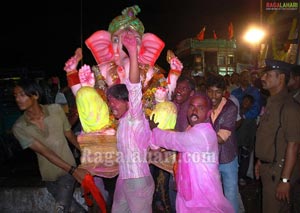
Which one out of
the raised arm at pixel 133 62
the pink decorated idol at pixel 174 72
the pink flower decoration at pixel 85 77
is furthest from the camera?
the pink decorated idol at pixel 174 72

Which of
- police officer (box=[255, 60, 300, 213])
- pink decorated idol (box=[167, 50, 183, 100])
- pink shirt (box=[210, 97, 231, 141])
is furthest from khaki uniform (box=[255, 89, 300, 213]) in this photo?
pink decorated idol (box=[167, 50, 183, 100])

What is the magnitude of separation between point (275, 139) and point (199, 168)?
81 cm

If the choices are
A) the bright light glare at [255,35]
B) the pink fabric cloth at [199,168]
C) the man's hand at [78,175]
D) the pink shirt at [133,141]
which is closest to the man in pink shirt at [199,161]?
the pink fabric cloth at [199,168]

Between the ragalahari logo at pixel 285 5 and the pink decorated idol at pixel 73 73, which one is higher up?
the ragalahari logo at pixel 285 5

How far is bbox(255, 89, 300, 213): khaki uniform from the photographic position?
10.0 feet

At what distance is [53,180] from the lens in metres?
3.16

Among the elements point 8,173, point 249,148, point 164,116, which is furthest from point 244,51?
point 164,116

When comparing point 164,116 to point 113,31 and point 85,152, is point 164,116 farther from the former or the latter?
point 113,31

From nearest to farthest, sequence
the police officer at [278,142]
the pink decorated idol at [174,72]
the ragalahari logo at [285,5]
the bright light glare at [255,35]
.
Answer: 1. the police officer at [278,142]
2. the pink decorated idol at [174,72]
3. the ragalahari logo at [285,5]
4. the bright light glare at [255,35]

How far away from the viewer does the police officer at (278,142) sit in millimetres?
3049

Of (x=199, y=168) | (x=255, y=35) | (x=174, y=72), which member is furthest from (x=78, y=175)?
(x=255, y=35)

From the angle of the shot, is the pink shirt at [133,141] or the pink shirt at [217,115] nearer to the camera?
the pink shirt at [133,141]

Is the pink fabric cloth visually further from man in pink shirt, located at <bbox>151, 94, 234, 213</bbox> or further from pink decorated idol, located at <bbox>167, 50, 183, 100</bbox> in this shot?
pink decorated idol, located at <bbox>167, 50, 183, 100</bbox>

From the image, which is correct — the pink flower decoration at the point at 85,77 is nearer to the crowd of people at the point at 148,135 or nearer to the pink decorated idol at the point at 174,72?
the crowd of people at the point at 148,135
